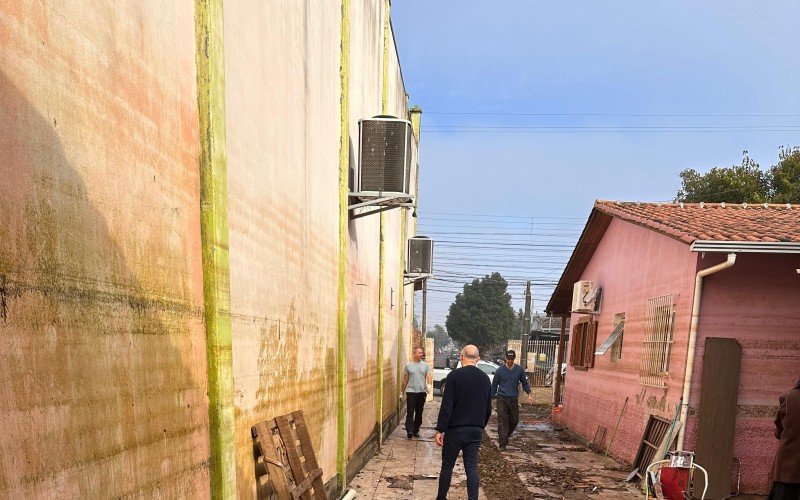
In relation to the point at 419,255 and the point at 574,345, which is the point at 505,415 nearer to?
the point at 574,345

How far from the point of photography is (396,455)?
11.3m

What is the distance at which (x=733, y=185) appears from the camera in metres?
25.8

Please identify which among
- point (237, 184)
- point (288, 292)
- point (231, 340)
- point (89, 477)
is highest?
point (237, 184)

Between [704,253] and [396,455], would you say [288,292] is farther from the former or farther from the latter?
[396,455]

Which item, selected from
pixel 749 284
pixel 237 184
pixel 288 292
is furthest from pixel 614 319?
pixel 237 184

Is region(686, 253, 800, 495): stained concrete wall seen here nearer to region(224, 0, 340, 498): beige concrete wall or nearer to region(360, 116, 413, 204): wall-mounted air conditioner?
region(360, 116, 413, 204): wall-mounted air conditioner

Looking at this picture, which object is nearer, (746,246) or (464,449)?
(464,449)

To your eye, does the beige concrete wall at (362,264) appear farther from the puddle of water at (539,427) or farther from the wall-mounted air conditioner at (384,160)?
the puddle of water at (539,427)

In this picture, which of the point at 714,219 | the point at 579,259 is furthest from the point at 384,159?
the point at 579,259

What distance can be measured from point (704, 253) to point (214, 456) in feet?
23.4

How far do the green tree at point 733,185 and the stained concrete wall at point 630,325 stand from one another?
42.6 feet

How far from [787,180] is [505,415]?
17525 mm

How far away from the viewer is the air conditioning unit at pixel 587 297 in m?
14.4

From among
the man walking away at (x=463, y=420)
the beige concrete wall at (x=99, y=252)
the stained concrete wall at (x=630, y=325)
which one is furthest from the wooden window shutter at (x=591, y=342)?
the beige concrete wall at (x=99, y=252)
